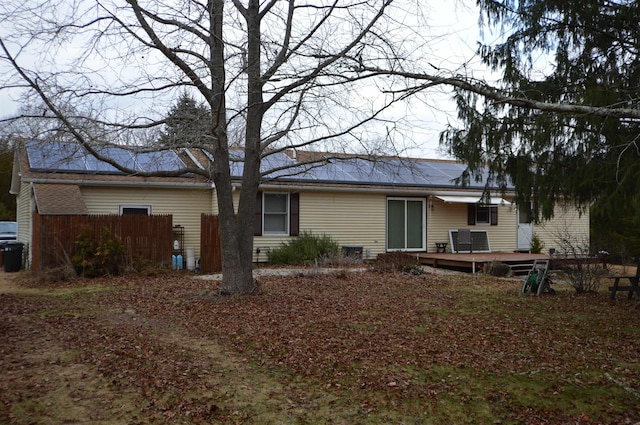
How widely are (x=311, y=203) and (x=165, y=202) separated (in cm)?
461

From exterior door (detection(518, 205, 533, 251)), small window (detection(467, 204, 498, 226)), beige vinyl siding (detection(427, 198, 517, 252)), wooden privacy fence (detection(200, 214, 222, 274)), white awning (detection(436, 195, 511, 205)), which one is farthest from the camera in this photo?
exterior door (detection(518, 205, 533, 251))

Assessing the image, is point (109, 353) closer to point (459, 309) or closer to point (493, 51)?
point (459, 309)

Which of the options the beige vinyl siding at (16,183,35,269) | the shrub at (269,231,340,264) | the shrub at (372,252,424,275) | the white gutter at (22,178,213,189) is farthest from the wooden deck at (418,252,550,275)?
the beige vinyl siding at (16,183,35,269)

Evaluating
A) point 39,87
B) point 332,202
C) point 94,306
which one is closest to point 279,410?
point 94,306

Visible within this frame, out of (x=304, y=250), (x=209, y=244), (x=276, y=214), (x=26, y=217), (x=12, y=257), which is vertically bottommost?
(x=12, y=257)

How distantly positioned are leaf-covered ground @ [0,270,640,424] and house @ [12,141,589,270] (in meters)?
5.46

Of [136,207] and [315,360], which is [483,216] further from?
[315,360]

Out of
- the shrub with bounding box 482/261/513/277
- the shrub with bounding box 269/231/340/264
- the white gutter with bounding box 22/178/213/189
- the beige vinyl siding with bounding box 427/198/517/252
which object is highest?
the white gutter with bounding box 22/178/213/189

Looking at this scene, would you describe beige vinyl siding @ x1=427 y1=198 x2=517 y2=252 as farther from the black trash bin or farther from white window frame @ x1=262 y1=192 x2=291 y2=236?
the black trash bin

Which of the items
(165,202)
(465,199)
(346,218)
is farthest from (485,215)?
(165,202)

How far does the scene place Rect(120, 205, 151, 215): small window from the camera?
16125mm

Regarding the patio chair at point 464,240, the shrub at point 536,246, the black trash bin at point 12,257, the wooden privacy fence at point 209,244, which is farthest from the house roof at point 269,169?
the shrub at point 536,246

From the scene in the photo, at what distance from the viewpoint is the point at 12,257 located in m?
16.2

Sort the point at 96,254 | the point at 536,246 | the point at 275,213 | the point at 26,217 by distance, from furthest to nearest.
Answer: the point at 536,246, the point at 275,213, the point at 26,217, the point at 96,254
